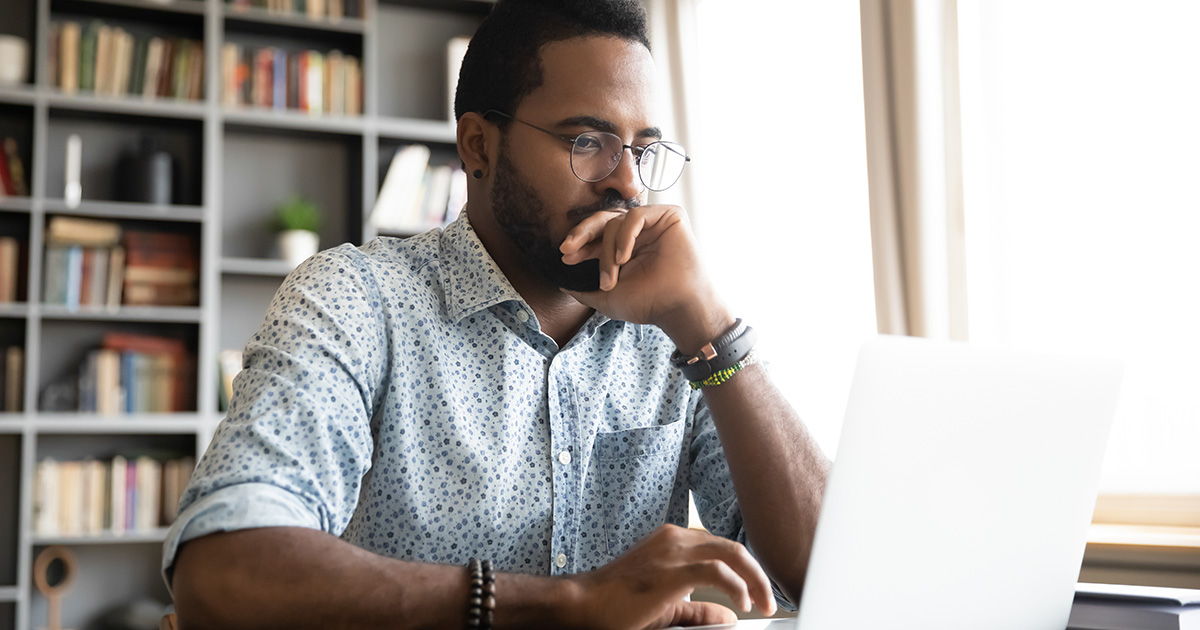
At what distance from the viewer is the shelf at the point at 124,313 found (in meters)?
3.04

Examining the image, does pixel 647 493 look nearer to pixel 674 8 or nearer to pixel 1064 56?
pixel 1064 56

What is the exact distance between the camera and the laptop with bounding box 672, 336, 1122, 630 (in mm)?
630

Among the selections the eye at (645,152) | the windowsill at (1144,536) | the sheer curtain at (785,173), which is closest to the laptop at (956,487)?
the eye at (645,152)

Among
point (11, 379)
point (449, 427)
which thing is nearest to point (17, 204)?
point (11, 379)

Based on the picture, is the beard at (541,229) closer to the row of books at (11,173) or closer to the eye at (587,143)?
the eye at (587,143)

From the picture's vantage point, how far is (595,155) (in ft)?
4.44

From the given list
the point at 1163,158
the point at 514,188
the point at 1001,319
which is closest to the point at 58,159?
the point at 514,188

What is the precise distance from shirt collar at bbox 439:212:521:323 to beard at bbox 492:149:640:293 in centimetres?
5

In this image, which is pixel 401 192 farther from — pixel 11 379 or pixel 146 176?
pixel 11 379

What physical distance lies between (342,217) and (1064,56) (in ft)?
8.24

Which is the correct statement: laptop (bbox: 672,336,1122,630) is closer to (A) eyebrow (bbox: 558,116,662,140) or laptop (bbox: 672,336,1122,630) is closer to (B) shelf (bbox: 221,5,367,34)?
(A) eyebrow (bbox: 558,116,662,140)

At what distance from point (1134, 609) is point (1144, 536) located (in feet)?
3.78

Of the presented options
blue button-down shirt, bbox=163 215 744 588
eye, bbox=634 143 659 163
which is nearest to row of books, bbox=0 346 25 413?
blue button-down shirt, bbox=163 215 744 588

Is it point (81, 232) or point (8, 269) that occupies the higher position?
point (81, 232)
